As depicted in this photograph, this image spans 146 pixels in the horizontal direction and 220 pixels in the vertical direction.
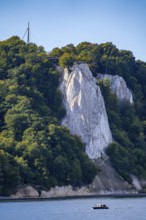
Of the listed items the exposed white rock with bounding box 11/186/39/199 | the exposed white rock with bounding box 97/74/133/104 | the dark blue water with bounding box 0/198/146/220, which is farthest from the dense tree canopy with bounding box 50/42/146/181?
the dark blue water with bounding box 0/198/146/220

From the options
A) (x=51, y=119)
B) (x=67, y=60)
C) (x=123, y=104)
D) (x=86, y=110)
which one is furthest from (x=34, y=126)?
(x=123, y=104)

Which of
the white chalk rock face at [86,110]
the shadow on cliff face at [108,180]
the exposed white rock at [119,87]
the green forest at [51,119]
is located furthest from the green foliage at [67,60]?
the shadow on cliff face at [108,180]

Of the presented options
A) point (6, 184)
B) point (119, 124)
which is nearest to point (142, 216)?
point (6, 184)

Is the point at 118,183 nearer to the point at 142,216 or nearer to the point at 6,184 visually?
the point at 6,184

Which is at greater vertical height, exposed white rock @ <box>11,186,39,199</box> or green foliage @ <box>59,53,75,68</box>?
green foliage @ <box>59,53,75,68</box>

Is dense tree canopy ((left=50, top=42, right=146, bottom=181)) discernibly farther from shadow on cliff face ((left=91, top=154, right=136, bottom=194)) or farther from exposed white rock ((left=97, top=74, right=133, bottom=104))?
exposed white rock ((left=97, top=74, right=133, bottom=104))

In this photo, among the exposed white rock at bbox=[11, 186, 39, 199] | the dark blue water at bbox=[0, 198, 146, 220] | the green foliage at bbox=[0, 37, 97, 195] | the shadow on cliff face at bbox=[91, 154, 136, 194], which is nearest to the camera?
the dark blue water at bbox=[0, 198, 146, 220]

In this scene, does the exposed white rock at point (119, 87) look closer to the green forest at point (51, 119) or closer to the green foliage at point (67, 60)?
the green forest at point (51, 119)
